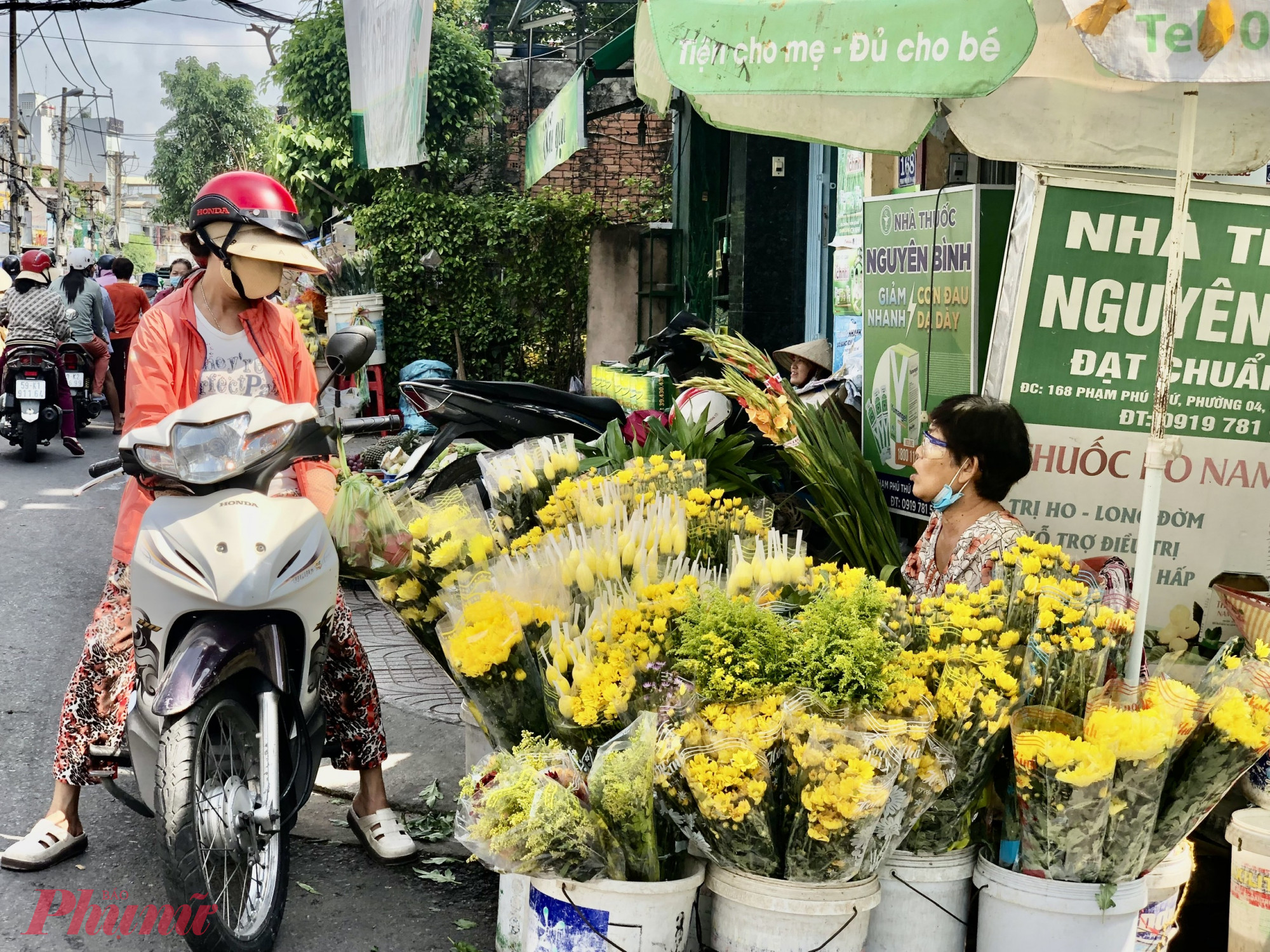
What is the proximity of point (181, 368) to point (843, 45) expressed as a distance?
79.1 inches

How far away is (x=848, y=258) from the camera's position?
6.55 metres

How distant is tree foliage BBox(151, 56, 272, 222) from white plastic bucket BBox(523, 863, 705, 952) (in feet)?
140

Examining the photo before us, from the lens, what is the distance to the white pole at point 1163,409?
10.1ft

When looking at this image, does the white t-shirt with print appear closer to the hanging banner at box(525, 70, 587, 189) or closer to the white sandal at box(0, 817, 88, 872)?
the white sandal at box(0, 817, 88, 872)

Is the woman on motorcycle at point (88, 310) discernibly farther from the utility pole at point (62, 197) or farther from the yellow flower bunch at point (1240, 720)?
the utility pole at point (62, 197)

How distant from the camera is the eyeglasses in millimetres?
3762

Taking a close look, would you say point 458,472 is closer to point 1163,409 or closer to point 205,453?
point 205,453

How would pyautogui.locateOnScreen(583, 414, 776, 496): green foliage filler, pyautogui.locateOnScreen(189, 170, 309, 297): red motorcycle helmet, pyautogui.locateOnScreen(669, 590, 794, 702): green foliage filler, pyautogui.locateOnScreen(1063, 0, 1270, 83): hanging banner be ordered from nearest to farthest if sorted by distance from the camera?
1. pyautogui.locateOnScreen(1063, 0, 1270, 83): hanging banner
2. pyautogui.locateOnScreen(669, 590, 794, 702): green foliage filler
3. pyautogui.locateOnScreen(189, 170, 309, 297): red motorcycle helmet
4. pyautogui.locateOnScreen(583, 414, 776, 496): green foliage filler

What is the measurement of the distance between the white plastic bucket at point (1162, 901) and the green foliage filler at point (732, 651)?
1041 millimetres

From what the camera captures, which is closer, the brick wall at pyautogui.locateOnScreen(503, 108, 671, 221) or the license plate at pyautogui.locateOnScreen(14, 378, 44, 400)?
the license plate at pyautogui.locateOnScreen(14, 378, 44, 400)

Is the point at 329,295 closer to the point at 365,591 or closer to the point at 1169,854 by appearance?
the point at 365,591

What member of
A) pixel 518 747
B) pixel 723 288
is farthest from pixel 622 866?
pixel 723 288

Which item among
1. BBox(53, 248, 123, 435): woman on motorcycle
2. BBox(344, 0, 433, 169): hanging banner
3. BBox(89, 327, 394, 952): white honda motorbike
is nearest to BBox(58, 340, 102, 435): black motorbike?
BBox(53, 248, 123, 435): woman on motorcycle

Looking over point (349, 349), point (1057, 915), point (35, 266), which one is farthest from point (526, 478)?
point (35, 266)
